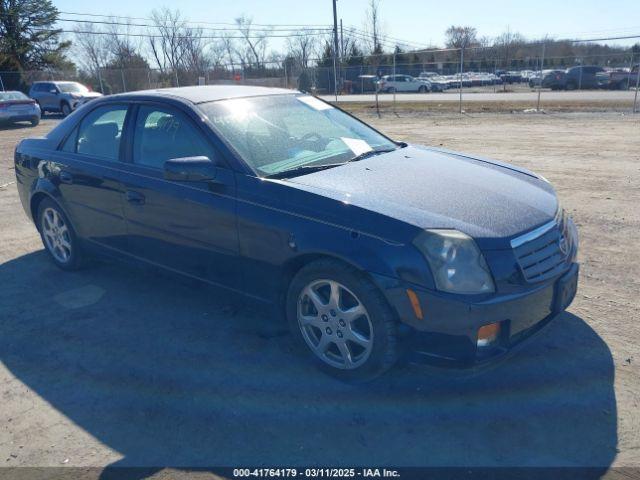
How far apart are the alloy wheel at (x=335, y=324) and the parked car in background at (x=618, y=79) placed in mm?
31476

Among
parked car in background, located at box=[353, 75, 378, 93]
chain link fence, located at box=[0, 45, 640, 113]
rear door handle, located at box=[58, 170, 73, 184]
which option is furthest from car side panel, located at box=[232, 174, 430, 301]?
parked car in background, located at box=[353, 75, 378, 93]

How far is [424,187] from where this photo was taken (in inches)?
138

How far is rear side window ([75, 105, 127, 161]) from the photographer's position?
4.48 meters

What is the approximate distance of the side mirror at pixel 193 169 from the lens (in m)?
3.55

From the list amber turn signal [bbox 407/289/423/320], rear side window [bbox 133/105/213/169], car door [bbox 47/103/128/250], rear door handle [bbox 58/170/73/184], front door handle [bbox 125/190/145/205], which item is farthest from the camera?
rear door handle [bbox 58/170/73/184]

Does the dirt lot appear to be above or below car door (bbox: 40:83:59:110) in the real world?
below

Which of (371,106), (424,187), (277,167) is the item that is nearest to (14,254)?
(277,167)

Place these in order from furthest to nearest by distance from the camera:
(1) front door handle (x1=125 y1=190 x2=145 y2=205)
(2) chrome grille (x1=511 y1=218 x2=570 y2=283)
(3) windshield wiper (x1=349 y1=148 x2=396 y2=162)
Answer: (1) front door handle (x1=125 y1=190 x2=145 y2=205) → (3) windshield wiper (x1=349 y1=148 x2=396 y2=162) → (2) chrome grille (x1=511 y1=218 x2=570 y2=283)

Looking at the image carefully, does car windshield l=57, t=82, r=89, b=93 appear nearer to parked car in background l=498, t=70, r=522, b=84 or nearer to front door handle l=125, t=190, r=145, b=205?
front door handle l=125, t=190, r=145, b=205

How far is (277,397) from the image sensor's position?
10.6 ft

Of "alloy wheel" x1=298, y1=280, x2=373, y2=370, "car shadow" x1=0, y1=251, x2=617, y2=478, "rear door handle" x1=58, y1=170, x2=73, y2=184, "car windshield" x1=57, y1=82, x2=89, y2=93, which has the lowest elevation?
"car shadow" x1=0, y1=251, x2=617, y2=478

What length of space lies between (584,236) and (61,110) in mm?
24745

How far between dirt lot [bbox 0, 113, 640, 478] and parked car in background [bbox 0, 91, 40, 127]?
1815 cm

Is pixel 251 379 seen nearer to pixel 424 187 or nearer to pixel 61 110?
pixel 424 187
